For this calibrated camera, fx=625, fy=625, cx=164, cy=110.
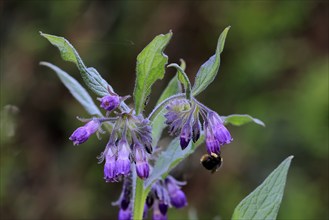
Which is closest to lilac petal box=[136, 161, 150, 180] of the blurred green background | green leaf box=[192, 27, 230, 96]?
green leaf box=[192, 27, 230, 96]

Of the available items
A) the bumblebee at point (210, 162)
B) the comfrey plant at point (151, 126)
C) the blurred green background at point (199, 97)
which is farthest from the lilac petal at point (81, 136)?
the blurred green background at point (199, 97)

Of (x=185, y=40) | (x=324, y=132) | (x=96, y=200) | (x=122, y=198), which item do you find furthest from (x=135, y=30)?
(x=122, y=198)

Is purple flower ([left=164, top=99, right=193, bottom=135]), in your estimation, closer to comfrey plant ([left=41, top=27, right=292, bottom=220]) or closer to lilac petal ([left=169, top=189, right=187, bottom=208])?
comfrey plant ([left=41, top=27, right=292, bottom=220])

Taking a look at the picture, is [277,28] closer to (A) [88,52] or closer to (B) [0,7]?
(A) [88,52]

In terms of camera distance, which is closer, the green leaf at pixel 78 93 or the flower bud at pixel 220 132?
the flower bud at pixel 220 132

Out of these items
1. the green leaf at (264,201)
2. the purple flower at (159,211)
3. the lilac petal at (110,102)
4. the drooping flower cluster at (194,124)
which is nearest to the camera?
the lilac petal at (110,102)

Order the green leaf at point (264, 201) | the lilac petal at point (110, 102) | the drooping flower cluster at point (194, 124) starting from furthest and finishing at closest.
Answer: the green leaf at point (264, 201) < the drooping flower cluster at point (194, 124) < the lilac petal at point (110, 102)

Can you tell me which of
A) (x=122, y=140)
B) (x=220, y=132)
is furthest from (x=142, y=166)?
(x=220, y=132)

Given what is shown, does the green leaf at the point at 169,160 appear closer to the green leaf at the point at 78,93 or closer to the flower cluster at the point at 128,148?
the flower cluster at the point at 128,148

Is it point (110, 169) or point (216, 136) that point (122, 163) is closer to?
point (110, 169)
